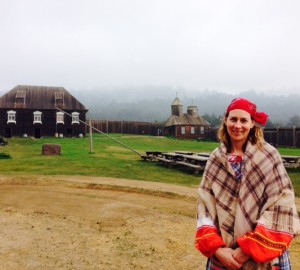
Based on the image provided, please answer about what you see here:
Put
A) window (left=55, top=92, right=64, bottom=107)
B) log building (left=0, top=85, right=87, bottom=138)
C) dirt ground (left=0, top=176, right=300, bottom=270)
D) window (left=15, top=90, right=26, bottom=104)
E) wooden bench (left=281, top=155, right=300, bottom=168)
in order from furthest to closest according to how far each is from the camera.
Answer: window (left=55, top=92, right=64, bottom=107) < window (left=15, top=90, right=26, bottom=104) < log building (left=0, top=85, right=87, bottom=138) < wooden bench (left=281, top=155, right=300, bottom=168) < dirt ground (left=0, top=176, right=300, bottom=270)

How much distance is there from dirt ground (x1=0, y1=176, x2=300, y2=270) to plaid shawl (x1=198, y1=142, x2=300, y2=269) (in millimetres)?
2932

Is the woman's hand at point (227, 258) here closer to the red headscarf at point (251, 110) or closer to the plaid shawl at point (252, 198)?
the plaid shawl at point (252, 198)

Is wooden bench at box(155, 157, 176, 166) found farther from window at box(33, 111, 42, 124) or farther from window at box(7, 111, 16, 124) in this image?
window at box(7, 111, 16, 124)

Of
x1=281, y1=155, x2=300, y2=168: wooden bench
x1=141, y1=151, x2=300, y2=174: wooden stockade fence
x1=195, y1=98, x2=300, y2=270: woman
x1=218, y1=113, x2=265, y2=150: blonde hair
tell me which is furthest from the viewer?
x1=281, y1=155, x2=300, y2=168: wooden bench

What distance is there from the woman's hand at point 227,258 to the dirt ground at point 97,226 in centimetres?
292

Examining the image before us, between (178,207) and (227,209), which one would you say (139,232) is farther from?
(227,209)

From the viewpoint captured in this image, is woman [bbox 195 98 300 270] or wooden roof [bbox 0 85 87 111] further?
wooden roof [bbox 0 85 87 111]

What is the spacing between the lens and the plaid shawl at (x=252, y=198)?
9.29 ft

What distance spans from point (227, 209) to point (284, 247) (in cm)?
51

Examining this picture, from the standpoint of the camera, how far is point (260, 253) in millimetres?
2713

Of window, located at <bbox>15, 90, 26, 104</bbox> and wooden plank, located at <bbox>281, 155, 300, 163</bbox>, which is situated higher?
window, located at <bbox>15, 90, 26, 104</bbox>

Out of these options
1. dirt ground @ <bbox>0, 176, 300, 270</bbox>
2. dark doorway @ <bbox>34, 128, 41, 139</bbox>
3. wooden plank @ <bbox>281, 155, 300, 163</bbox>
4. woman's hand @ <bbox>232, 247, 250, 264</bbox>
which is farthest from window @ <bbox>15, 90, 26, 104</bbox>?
woman's hand @ <bbox>232, 247, 250, 264</bbox>

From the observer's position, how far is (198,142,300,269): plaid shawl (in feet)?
9.29

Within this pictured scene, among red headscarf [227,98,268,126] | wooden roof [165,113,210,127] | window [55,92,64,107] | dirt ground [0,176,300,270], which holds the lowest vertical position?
dirt ground [0,176,300,270]
